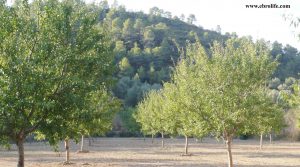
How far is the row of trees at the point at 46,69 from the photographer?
13.6 metres

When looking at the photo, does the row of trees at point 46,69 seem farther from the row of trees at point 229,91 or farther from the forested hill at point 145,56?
the forested hill at point 145,56

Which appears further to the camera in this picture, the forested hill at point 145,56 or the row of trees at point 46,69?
the forested hill at point 145,56

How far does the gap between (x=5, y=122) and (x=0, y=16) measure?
3.60m

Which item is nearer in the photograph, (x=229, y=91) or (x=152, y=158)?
(x=229, y=91)

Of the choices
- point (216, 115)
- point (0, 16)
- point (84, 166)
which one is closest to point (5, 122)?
point (0, 16)

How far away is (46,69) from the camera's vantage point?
14.5 m

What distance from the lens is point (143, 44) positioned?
514ft

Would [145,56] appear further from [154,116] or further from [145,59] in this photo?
[154,116]

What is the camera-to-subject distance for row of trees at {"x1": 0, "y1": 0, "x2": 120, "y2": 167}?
13.6m

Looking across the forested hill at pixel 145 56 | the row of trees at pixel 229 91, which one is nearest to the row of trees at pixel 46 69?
the row of trees at pixel 229 91

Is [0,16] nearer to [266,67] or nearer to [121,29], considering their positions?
[266,67]

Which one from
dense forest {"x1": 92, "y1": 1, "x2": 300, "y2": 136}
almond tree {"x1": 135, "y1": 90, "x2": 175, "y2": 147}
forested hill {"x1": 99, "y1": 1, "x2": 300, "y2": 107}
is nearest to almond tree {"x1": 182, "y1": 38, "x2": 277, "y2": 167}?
almond tree {"x1": 135, "y1": 90, "x2": 175, "y2": 147}

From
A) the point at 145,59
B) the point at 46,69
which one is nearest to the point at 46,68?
the point at 46,69

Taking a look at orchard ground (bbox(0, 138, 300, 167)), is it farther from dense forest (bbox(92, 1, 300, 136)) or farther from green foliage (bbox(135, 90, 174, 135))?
dense forest (bbox(92, 1, 300, 136))
